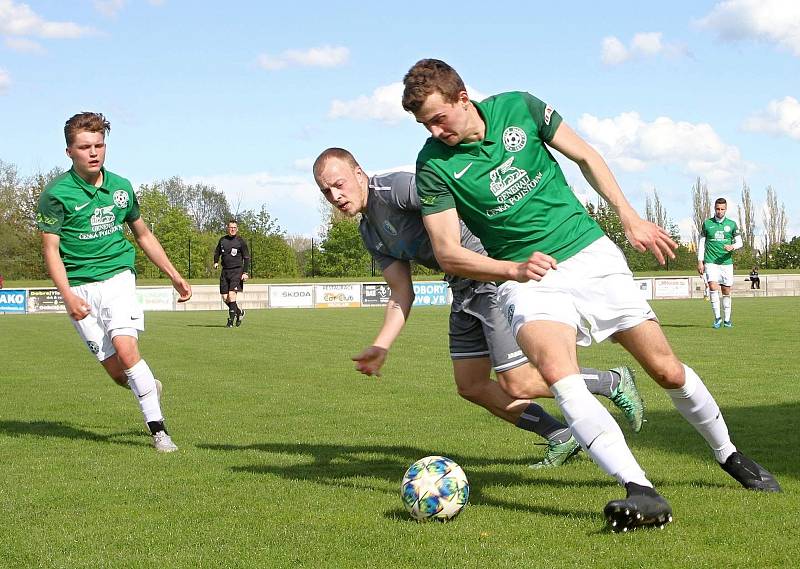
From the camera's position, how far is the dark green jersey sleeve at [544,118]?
197 inches

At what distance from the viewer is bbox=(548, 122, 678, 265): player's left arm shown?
15.7 feet

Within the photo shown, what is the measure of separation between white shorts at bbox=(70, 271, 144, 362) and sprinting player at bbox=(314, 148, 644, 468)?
2486mm

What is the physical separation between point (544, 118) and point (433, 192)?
0.68m

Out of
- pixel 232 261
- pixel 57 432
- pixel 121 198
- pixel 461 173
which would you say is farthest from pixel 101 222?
pixel 232 261

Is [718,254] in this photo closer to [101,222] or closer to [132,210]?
[132,210]

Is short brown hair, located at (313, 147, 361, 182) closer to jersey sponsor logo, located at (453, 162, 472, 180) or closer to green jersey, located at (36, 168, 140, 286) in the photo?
jersey sponsor logo, located at (453, 162, 472, 180)

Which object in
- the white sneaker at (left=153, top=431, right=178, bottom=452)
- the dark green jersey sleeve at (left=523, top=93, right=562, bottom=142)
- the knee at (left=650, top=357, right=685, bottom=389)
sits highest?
the dark green jersey sleeve at (left=523, top=93, right=562, bottom=142)

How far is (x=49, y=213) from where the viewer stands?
7.49 m

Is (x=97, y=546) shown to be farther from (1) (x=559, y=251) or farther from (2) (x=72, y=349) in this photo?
(2) (x=72, y=349)

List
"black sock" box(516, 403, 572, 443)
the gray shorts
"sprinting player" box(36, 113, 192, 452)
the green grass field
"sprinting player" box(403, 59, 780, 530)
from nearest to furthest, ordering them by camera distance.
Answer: the green grass field → "sprinting player" box(403, 59, 780, 530) → the gray shorts → "black sock" box(516, 403, 572, 443) → "sprinting player" box(36, 113, 192, 452)

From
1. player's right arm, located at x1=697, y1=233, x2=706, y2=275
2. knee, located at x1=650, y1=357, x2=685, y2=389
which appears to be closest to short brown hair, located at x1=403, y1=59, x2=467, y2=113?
knee, located at x1=650, y1=357, x2=685, y2=389

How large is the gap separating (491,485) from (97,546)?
87.5 inches

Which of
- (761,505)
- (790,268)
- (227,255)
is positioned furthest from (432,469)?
(790,268)

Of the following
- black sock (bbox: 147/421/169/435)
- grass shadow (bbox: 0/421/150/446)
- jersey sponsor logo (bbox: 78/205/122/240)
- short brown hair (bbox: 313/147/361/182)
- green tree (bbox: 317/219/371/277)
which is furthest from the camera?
green tree (bbox: 317/219/371/277)
